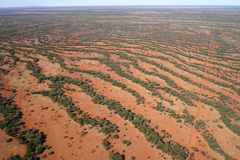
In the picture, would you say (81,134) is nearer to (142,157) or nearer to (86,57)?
(142,157)

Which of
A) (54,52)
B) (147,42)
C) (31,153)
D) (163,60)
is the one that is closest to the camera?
(31,153)

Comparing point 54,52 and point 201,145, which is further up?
point 54,52

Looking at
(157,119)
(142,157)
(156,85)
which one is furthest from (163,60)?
(142,157)

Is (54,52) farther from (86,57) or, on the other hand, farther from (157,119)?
(157,119)

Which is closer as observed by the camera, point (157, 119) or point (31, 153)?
point (31, 153)

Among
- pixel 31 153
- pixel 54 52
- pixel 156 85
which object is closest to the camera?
pixel 31 153

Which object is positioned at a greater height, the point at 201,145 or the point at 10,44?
the point at 10,44

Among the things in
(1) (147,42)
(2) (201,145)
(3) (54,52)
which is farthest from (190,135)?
(1) (147,42)

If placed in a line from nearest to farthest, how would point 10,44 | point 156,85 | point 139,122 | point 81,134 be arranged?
point 81,134 < point 139,122 < point 156,85 < point 10,44

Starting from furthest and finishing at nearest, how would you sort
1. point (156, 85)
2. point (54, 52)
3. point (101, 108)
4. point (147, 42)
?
1. point (147, 42)
2. point (54, 52)
3. point (156, 85)
4. point (101, 108)
